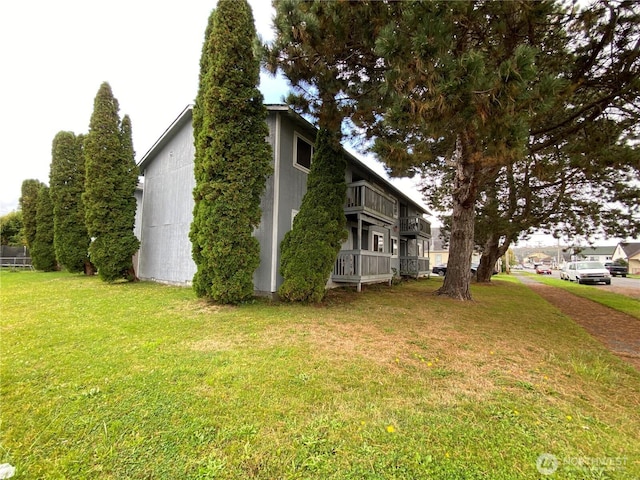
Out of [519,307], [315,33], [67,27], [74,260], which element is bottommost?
[519,307]

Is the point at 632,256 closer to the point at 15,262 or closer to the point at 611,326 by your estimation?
the point at 611,326

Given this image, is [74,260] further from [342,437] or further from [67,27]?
[342,437]

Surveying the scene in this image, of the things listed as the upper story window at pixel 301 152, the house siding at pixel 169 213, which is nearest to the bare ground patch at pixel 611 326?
the upper story window at pixel 301 152

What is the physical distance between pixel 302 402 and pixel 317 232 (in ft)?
18.3

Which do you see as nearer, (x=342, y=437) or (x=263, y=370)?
(x=342, y=437)

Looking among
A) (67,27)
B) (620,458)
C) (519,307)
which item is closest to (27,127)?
(67,27)

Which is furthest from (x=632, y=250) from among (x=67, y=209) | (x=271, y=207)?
(x=67, y=209)

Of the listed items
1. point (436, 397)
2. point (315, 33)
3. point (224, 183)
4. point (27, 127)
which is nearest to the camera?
point (436, 397)

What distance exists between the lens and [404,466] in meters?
2.19

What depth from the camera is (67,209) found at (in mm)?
13820

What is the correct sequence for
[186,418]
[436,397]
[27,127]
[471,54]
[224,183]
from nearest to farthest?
[186,418] < [436,397] < [471,54] < [27,127] < [224,183]

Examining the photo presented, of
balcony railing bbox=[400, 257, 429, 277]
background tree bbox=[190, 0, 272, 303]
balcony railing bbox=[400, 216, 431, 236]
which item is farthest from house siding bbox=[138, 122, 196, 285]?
balcony railing bbox=[400, 216, 431, 236]

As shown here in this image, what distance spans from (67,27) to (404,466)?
8.79 m

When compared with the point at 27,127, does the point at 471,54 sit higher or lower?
higher
